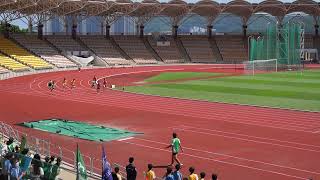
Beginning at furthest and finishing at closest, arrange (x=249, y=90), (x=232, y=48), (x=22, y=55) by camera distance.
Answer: (x=232, y=48) → (x=22, y=55) → (x=249, y=90)

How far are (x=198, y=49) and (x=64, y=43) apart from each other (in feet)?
81.2

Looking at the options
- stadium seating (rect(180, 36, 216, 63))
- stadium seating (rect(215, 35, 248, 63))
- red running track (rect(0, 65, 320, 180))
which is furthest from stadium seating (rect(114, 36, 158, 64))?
red running track (rect(0, 65, 320, 180))

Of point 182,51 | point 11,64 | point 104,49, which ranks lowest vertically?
point 11,64

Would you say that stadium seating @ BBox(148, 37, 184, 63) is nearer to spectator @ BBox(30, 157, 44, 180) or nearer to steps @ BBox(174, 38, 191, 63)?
steps @ BBox(174, 38, 191, 63)

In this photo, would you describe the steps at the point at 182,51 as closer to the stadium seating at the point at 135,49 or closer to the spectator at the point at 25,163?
the stadium seating at the point at 135,49

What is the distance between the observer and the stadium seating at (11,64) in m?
60.9

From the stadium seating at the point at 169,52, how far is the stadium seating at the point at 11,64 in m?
29.6

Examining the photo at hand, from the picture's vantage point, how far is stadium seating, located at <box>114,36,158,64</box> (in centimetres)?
8361

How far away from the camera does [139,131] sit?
2392cm

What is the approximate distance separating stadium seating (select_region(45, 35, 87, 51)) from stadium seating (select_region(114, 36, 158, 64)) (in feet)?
28.6

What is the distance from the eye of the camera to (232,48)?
89.4 meters

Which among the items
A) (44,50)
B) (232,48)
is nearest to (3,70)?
(44,50)

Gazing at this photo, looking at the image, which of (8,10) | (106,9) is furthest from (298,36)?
(8,10)

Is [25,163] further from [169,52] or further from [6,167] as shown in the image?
[169,52]
